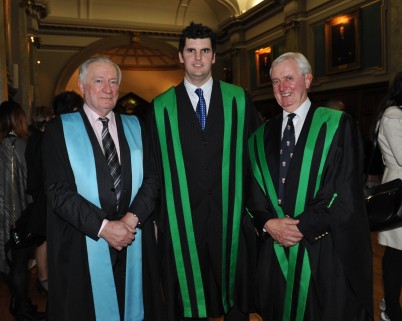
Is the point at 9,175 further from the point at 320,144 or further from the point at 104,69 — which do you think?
the point at 320,144

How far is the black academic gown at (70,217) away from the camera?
2.22 meters

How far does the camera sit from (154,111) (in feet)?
8.82

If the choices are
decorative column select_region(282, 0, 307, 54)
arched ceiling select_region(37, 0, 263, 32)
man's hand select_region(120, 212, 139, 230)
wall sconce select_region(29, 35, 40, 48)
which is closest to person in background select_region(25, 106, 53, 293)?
man's hand select_region(120, 212, 139, 230)

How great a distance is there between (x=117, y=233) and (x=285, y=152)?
98cm

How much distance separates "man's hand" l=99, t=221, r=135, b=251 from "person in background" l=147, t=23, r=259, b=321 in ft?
1.38

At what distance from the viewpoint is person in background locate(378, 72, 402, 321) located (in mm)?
2711

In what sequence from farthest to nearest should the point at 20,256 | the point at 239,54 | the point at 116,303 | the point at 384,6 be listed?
the point at 239,54
the point at 384,6
the point at 20,256
the point at 116,303

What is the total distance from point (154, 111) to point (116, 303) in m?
1.14

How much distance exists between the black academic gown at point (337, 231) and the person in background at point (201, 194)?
0.45m

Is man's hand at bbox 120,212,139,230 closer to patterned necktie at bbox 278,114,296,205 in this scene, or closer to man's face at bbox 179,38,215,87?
patterned necktie at bbox 278,114,296,205

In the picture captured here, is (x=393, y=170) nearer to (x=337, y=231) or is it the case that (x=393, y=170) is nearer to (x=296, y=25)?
(x=337, y=231)

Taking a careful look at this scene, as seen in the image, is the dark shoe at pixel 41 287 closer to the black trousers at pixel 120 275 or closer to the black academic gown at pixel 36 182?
the black academic gown at pixel 36 182

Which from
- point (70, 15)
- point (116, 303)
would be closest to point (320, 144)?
point (116, 303)

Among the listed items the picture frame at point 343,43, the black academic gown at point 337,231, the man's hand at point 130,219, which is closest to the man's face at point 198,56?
the black academic gown at point 337,231
